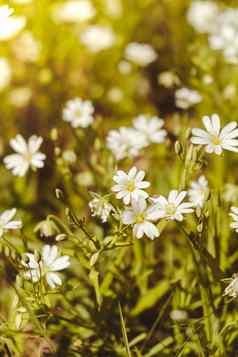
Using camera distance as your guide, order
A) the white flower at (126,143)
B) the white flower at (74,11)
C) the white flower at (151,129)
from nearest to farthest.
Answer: the white flower at (126,143)
the white flower at (151,129)
the white flower at (74,11)

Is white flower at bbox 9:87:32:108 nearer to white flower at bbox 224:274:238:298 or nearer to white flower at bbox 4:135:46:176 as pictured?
white flower at bbox 4:135:46:176

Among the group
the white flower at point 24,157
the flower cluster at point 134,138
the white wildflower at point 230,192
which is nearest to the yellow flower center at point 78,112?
the flower cluster at point 134,138

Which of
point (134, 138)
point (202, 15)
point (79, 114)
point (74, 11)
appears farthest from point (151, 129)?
point (74, 11)

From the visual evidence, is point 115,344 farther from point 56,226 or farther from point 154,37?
point 154,37

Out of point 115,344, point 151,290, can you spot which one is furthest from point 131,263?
point 115,344

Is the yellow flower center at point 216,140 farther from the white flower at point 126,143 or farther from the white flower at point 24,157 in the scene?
the white flower at point 24,157

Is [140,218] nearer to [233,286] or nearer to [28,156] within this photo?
[233,286]
